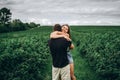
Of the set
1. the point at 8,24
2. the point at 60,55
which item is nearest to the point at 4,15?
the point at 8,24

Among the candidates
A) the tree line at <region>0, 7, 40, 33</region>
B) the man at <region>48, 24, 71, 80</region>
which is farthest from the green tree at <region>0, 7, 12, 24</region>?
the man at <region>48, 24, 71, 80</region>

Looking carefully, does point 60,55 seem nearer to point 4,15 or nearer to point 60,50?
point 60,50

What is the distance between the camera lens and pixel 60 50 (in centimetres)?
704

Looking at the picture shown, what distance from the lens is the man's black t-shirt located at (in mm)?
7051

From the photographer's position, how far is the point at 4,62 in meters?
10.1

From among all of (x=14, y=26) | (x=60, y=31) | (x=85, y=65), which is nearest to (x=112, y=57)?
(x=85, y=65)

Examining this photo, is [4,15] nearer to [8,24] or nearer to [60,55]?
[8,24]

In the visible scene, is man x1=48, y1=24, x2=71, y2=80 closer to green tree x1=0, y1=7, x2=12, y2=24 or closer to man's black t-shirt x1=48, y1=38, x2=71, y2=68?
man's black t-shirt x1=48, y1=38, x2=71, y2=68

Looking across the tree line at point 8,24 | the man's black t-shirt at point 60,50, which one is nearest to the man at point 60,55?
the man's black t-shirt at point 60,50

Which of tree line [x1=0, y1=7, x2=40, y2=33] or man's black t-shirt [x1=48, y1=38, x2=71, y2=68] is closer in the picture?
man's black t-shirt [x1=48, y1=38, x2=71, y2=68]

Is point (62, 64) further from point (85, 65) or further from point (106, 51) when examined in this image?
point (85, 65)

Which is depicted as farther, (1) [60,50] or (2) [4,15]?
(2) [4,15]

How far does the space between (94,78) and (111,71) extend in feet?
3.95

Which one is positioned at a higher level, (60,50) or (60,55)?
(60,50)
